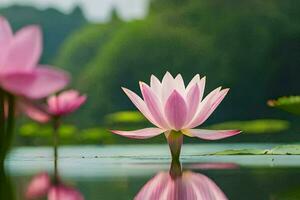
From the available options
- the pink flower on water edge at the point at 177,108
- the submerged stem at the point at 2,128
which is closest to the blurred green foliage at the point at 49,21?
the pink flower on water edge at the point at 177,108

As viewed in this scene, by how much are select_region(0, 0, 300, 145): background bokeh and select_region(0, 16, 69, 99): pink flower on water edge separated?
8516 mm

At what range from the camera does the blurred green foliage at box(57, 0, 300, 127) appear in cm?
954

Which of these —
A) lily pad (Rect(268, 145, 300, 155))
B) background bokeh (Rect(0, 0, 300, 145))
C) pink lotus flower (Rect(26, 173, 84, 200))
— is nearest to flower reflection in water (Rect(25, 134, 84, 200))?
pink lotus flower (Rect(26, 173, 84, 200))

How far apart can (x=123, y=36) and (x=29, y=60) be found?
10322 millimetres

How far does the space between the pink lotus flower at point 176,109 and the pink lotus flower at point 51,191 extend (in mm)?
153

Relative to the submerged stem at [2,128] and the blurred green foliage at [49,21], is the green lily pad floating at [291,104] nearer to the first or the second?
the submerged stem at [2,128]

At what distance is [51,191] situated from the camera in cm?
56

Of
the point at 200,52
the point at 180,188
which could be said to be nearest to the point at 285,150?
the point at 180,188

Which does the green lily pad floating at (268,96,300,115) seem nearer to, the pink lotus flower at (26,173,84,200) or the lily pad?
the lily pad

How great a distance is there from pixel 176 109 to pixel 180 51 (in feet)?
32.0

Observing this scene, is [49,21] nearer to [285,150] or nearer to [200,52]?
[200,52]

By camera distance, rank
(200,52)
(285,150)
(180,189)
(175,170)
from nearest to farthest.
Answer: (180,189)
(175,170)
(285,150)
(200,52)

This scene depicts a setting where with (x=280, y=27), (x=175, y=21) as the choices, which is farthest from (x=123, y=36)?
(x=280, y=27)

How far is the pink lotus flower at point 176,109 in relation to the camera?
0.77 m
